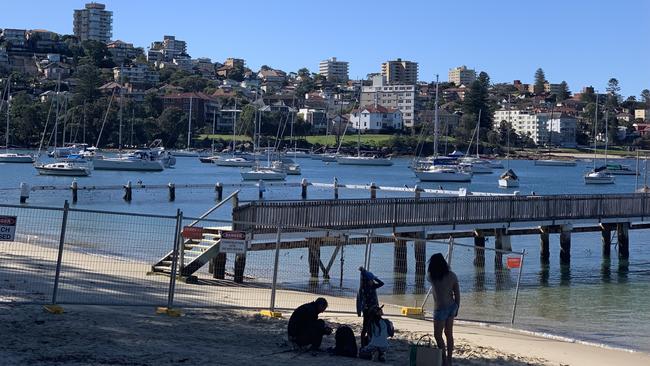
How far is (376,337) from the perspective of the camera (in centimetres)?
1494

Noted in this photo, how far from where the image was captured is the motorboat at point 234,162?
14450 centimetres

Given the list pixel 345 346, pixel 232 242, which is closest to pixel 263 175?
pixel 232 242

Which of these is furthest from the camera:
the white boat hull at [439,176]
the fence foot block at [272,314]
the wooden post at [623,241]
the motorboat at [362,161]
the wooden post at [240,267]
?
the motorboat at [362,161]

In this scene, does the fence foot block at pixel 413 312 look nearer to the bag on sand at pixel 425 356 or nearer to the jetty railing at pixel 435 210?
the jetty railing at pixel 435 210

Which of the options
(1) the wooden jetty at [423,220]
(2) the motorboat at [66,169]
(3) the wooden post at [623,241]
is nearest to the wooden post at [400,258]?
(1) the wooden jetty at [423,220]

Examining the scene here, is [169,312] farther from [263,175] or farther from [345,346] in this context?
[263,175]

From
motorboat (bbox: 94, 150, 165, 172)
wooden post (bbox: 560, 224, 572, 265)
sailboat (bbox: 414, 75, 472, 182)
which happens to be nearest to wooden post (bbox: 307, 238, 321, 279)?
wooden post (bbox: 560, 224, 572, 265)

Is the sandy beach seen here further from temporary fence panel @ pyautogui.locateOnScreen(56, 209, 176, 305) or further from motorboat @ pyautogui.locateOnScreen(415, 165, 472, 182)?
motorboat @ pyautogui.locateOnScreen(415, 165, 472, 182)

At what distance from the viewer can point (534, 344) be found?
1894 centimetres

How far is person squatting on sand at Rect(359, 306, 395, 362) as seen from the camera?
14852mm

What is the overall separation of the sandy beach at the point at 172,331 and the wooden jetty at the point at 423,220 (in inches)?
120

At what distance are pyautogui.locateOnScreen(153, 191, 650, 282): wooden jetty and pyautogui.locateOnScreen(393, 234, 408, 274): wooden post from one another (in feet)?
0.11

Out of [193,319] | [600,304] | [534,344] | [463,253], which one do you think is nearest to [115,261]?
[193,319]

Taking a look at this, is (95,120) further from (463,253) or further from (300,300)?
(300,300)
